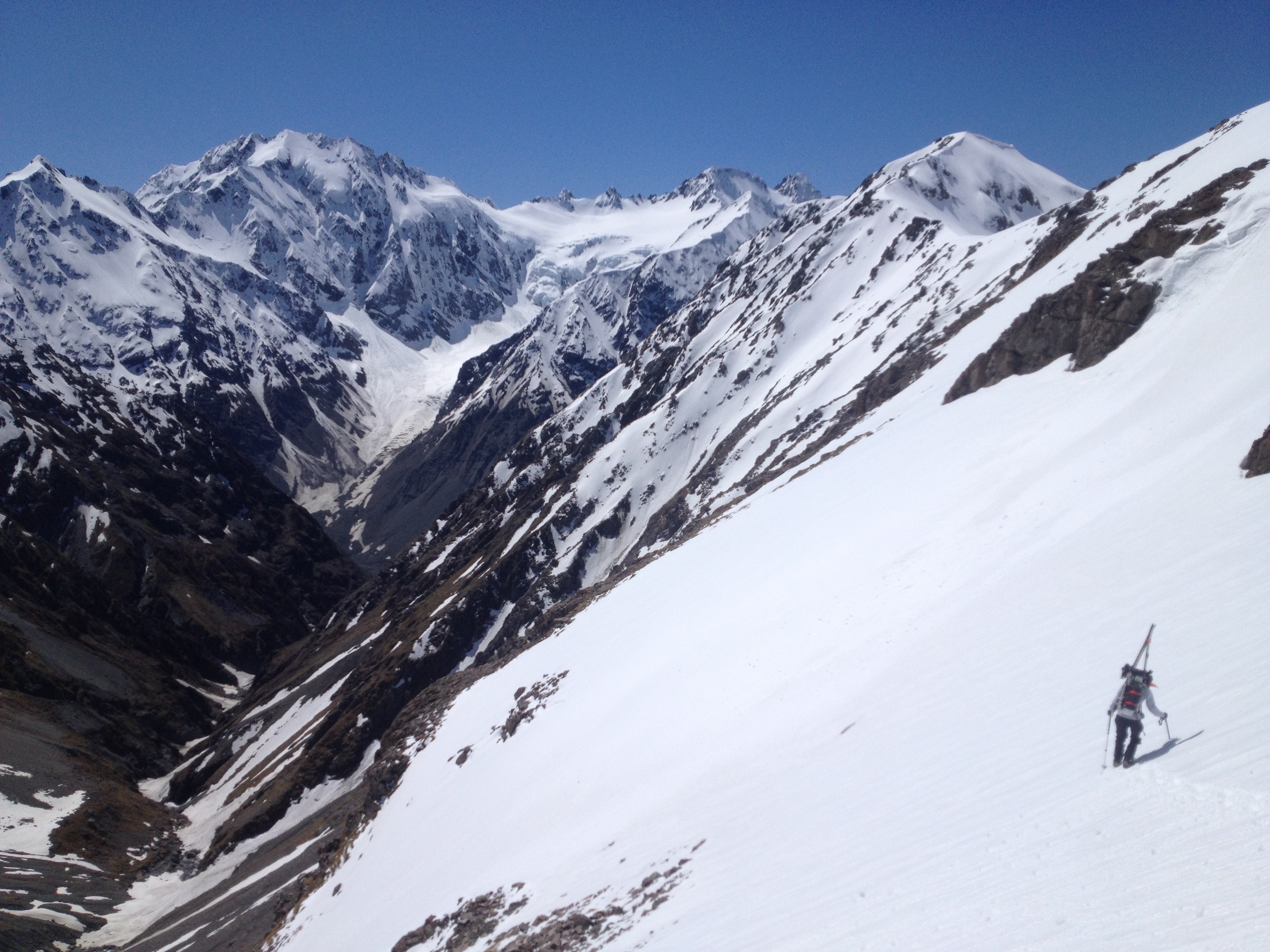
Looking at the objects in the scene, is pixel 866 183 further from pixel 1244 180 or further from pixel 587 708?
pixel 587 708

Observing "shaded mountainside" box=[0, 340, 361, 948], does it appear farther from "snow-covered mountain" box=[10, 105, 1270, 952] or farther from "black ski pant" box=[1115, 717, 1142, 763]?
"black ski pant" box=[1115, 717, 1142, 763]

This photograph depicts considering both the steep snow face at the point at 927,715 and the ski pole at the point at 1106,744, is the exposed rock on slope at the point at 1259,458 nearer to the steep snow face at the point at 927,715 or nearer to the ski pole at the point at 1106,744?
the steep snow face at the point at 927,715

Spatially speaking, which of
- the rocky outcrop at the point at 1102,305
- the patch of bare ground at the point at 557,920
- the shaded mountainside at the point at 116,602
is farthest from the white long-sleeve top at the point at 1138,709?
the shaded mountainside at the point at 116,602

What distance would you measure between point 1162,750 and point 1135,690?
0.80 m

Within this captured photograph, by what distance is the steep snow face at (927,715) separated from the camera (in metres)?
9.12

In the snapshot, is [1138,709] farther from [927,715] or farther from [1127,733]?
[927,715]

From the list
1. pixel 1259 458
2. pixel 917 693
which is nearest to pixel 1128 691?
pixel 917 693

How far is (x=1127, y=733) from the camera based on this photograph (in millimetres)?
9961

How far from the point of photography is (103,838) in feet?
205

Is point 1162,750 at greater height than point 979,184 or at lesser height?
lesser

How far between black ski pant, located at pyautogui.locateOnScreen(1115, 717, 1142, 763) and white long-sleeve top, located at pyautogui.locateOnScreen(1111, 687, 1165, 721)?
0.12ft

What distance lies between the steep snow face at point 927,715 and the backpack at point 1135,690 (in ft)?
2.18

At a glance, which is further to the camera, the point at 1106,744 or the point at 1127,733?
the point at 1106,744

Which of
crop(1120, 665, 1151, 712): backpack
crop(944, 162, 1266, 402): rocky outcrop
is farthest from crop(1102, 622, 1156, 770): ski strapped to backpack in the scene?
crop(944, 162, 1266, 402): rocky outcrop
